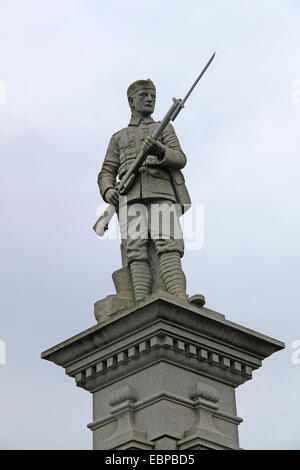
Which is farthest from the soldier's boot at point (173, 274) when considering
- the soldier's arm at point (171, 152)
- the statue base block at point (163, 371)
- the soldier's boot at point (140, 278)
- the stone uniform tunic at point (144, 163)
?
the soldier's arm at point (171, 152)

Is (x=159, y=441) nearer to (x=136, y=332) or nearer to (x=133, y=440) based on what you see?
(x=133, y=440)

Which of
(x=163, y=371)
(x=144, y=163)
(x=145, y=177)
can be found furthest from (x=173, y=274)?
(x=144, y=163)

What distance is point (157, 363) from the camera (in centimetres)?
1880

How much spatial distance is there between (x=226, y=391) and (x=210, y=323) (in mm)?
1170

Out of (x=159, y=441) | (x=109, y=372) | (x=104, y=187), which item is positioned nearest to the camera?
(x=159, y=441)

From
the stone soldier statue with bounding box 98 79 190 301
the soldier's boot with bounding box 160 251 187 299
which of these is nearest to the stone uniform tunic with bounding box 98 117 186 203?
the stone soldier statue with bounding box 98 79 190 301

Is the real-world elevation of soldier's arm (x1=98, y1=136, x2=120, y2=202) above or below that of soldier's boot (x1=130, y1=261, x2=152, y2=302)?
above

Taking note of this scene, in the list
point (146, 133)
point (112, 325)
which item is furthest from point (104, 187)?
point (112, 325)

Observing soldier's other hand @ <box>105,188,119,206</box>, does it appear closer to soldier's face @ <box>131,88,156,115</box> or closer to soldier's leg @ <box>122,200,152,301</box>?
soldier's leg @ <box>122,200,152,301</box>

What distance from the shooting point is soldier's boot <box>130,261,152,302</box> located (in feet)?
64.9

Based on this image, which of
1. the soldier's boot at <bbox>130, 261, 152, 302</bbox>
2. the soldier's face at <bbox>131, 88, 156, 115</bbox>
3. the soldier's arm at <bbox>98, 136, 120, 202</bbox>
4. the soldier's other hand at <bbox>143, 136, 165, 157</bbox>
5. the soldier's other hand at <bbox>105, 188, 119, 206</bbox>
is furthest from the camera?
the soldier's face at <bbox>131, 88, 156, 115</bbox>

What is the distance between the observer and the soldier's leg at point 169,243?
19.6m

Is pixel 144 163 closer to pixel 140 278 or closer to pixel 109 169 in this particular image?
pixel 109 169

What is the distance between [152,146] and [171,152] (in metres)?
0.53
